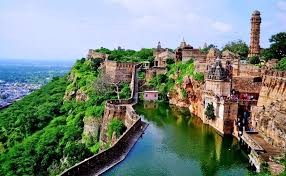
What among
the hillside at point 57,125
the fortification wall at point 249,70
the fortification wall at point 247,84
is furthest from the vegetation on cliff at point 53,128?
the fortification wall at point 249,70

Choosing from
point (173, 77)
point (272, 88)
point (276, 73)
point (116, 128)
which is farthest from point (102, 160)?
point (173, 77)

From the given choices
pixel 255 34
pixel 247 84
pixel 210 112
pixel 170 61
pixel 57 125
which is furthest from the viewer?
pixel 255 34

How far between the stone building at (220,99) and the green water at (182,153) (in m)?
0.97

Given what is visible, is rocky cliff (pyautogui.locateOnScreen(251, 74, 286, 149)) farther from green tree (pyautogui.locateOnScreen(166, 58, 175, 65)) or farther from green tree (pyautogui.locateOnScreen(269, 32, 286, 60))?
green tree (pyautogui.locateOnScreen(166, 58, 175, 65))

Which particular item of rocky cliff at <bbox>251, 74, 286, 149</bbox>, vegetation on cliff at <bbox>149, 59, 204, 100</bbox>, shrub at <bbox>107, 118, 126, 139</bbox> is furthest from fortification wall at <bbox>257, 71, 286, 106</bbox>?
shrub at <bbox>107, 118, 126, 139</bbox>

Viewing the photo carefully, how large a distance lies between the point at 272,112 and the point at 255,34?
33.5 meters

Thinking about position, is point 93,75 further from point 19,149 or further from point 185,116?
point 185,116

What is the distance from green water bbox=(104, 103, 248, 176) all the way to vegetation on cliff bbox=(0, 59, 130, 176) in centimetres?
440

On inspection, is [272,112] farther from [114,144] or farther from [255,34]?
[255,34]

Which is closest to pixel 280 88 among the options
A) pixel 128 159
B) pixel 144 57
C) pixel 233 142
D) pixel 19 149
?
pixel 233 142

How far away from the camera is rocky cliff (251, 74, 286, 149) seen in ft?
86.6

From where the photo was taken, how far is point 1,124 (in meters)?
58.2

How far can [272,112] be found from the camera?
96.6ft

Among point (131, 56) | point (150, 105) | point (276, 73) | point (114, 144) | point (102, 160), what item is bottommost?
point (102, 160)
